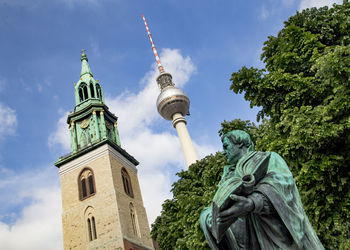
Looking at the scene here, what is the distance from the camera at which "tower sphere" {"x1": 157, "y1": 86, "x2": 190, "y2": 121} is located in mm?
44844

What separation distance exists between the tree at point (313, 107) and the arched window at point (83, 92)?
3520 centimetres

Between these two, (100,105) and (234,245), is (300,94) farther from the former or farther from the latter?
(100,105)

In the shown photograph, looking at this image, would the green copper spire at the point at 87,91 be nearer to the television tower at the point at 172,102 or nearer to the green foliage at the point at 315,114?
the television tower at the point at 172,102

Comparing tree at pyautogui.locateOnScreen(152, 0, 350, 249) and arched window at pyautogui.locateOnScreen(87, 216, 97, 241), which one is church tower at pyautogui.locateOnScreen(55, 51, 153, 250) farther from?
tree at pyautogui.locateOnScreen(152, 0, 350, 249)

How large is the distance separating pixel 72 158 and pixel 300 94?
3280 centimetres

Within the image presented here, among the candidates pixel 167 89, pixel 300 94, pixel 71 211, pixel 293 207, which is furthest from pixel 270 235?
pixel 167 89

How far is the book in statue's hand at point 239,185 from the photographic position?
2260mm

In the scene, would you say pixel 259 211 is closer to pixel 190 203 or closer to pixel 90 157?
pixel 190 203

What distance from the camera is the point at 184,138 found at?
40.0m

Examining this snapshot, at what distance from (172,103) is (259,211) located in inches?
1679

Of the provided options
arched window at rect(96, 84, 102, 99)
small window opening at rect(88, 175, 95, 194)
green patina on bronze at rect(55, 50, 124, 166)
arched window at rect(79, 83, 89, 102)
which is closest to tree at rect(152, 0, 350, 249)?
small window opening at rect(88, 175, 95, 194)

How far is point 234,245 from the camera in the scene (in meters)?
2.55

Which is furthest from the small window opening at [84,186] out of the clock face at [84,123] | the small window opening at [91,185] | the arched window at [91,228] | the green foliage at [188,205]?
the green foliage at [188,205]

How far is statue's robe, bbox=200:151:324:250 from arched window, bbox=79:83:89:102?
43577mm
